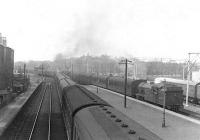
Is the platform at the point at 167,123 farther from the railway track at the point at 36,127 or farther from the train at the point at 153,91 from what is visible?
the railway track at the point at 36,127

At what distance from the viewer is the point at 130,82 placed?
132 ft

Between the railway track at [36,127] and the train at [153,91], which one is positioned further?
the train at [153,91]

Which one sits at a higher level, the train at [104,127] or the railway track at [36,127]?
the train at [104,127]

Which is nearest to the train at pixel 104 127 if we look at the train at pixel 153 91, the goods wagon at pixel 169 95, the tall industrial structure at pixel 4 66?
the train at pixel 153 91

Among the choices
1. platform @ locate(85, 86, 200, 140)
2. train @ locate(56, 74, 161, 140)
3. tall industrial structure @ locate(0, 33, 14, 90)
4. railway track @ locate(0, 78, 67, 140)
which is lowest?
railway track @ locate(0, 78, 67, 140)

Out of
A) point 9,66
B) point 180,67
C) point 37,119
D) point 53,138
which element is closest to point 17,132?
point 53,138

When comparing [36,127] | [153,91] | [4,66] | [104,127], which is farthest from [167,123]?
[4,66]

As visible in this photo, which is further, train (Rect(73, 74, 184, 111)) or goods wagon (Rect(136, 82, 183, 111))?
train (Rect(73, 74, 184, 111))

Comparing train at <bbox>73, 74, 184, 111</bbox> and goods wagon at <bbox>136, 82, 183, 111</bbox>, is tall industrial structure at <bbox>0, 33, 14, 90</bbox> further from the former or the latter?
goods wagon at <bbox>136, 82, 183, 111</bbox>

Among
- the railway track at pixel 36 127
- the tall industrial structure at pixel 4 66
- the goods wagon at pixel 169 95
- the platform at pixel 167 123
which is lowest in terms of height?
the railway track at pixel 36 127

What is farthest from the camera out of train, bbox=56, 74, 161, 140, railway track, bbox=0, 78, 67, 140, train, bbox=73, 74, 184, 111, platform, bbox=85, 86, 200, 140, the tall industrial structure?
the tall industrial structure

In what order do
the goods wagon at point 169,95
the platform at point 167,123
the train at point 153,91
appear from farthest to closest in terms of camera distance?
1. the train at point 153,91
2. the goods wagon at point 169,95
3. the platform at point 167,123

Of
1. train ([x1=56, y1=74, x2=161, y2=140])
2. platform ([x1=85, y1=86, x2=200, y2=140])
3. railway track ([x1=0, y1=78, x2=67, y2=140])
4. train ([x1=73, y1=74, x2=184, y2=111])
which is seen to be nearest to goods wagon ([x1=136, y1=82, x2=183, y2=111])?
train ([x1=73, y1=74, x2=184, y2=111])

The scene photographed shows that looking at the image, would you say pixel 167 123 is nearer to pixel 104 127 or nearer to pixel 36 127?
pixel 36 127
